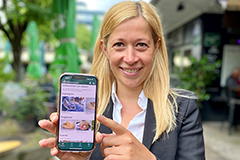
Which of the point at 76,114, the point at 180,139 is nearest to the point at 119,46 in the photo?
the point at 76,114

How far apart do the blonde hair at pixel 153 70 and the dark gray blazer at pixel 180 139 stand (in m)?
0.04

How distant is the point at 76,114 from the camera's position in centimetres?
102

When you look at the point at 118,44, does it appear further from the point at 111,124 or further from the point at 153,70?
the point at 111,124

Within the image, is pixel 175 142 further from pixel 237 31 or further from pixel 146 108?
pixel 237 31

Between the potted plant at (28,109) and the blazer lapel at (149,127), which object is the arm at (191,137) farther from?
the potted plant at (28,109)

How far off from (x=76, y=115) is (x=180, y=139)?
26.8 inches

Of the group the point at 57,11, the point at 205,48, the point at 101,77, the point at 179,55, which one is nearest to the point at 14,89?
the point at 57,11

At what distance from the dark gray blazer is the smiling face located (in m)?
0.27

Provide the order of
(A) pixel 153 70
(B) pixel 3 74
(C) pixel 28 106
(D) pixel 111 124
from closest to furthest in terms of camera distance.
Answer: (D) pixel 111 124
(A) pixel 153 70
(C) pixel 28 106
(B) pixel 3 74

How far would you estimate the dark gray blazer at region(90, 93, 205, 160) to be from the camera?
46.5 inches

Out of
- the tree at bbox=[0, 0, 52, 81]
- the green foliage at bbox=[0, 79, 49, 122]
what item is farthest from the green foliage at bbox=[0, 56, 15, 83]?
the tree at bbox=[0, 0, 52, 81]

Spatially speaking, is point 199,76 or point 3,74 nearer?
point 199,76

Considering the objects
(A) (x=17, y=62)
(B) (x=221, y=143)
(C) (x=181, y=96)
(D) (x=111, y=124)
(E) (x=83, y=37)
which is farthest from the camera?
(E) (x=83, y=37)

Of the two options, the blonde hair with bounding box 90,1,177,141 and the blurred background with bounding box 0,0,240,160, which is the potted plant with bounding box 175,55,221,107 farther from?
the blonde hair with bounding box 90,1,177,141
